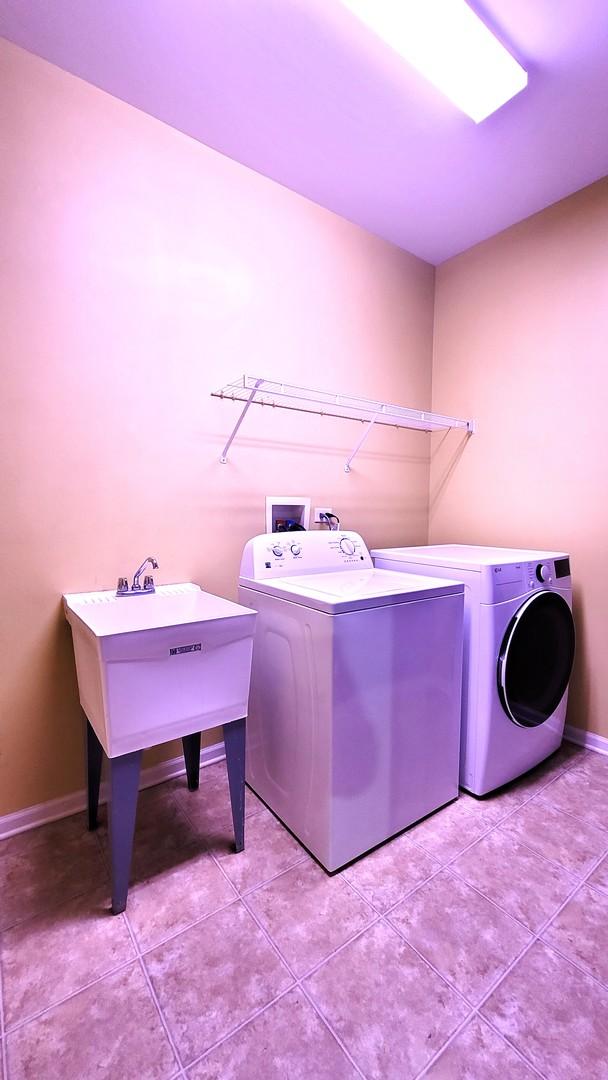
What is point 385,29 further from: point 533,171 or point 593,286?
point 593,286

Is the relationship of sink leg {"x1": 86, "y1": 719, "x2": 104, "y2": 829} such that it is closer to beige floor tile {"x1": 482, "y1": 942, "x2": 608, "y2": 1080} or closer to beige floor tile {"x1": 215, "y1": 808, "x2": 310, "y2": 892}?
beige floor tile {"x1": 215, "y1": 808, "x2": 310, "y2": 892}

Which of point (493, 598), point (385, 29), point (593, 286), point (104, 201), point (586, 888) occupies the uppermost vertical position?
point (385, 29)

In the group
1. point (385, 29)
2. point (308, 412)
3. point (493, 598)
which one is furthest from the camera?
point (308, 412)

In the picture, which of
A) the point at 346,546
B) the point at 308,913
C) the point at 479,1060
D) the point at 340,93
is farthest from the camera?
the point at 346,546

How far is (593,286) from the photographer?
6.35ft

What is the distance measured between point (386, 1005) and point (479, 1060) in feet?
0.62

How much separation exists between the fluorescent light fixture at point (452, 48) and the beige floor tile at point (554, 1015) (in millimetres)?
2443

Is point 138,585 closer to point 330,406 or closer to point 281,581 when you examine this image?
point 281,581

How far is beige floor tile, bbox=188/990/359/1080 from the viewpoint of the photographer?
2.75 ft

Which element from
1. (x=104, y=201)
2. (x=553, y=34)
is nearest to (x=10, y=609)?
(x=104, y=201)

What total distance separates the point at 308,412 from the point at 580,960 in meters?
2.04

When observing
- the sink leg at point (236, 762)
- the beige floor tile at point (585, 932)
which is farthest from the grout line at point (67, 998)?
the beige floor tile at point (585, 932)

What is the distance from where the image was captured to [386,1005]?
3.14ft

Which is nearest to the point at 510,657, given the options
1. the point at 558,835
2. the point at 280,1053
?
the point at 558,835
